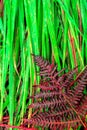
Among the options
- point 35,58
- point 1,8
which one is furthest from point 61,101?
point 1,8

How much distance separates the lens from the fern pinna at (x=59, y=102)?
966mm

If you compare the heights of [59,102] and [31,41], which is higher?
[31,41]

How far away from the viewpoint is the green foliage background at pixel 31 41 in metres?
1.06

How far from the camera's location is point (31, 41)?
3.49 ft

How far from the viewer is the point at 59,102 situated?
0.98 meters

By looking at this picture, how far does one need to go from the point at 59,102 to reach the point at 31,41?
0.25 metres

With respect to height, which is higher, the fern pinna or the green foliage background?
the green foliage background

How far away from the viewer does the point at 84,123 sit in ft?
3.20

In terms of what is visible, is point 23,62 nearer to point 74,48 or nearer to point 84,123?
point 74,48

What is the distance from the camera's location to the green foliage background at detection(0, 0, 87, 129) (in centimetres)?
106

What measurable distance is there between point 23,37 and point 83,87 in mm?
294

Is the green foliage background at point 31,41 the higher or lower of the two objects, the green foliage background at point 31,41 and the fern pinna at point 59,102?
the higher

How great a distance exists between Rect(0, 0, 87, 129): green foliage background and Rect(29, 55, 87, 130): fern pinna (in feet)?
0.27

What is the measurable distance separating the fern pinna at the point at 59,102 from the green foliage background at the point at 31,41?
81 mm
